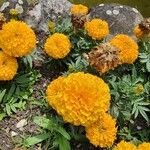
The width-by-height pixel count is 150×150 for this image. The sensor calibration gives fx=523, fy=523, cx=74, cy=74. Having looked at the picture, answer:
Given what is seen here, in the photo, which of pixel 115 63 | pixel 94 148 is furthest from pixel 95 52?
pixel 94 148

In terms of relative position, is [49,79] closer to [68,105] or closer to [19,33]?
[19,33]

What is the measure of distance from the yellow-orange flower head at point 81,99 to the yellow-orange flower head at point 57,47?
638 millimetres

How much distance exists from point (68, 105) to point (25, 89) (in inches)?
34.4

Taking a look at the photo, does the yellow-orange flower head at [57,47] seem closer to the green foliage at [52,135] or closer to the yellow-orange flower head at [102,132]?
the green foliage at [52,135]

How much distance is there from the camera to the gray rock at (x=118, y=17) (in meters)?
4.95

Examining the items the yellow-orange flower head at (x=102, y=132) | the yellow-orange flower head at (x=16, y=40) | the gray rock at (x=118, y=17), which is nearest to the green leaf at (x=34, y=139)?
the yellow-orange flower head at (x=102, y=132)

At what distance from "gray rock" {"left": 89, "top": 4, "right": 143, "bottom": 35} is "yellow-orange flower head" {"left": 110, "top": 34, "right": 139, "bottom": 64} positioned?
842mm

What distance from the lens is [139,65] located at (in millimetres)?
4344

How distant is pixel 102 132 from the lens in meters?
3.65

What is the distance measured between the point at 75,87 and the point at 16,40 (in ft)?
2.47

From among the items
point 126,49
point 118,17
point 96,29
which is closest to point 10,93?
point 96,29

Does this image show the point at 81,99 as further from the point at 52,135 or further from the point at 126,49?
the point at 126,49

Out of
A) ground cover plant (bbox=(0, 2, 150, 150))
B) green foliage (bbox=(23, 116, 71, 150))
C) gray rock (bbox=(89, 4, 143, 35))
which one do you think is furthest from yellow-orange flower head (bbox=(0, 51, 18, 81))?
gray rock (bbox=(89, 4, 143, 35))

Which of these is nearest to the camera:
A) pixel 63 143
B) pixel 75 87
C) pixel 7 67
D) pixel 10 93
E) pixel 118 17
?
pixel 75 87
